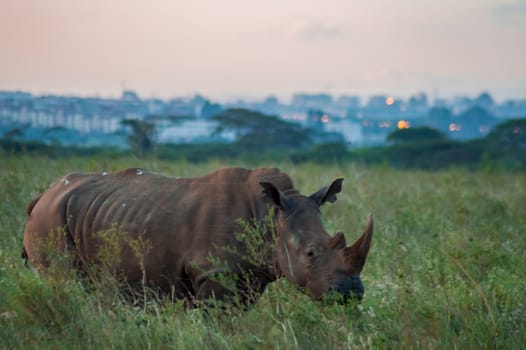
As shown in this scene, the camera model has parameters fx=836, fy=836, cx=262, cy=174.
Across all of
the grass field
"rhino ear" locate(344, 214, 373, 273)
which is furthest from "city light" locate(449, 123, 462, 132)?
"rhino ear" locate(344, 214, 373, 273)

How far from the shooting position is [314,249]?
18.3 feet

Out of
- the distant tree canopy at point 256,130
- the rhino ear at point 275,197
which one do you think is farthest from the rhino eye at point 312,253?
the distant tree canopy at point 256,130

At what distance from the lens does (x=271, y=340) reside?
4895 millimetres

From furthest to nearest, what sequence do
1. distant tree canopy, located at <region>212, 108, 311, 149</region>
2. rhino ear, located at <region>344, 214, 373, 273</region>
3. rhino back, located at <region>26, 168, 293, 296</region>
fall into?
1. distant tree canopy, located at <region>212, 108, 311, 149</region>
2. rhino back, located at <region>26, 168, 293, 296</region>
3. rhino ear, located at <region>344, 214, 373, 273</region>

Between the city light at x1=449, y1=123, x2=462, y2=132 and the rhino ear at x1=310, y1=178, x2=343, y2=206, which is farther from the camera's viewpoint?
the city light at x1=449, y1=123, x2=462, y2=132

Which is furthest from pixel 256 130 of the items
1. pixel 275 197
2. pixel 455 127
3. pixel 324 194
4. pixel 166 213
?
pixel 275 197

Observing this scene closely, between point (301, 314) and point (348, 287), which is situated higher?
point (348, 287)

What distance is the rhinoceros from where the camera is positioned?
5602mm

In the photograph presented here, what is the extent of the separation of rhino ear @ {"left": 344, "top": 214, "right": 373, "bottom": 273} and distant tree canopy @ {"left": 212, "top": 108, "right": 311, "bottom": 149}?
1164 inches

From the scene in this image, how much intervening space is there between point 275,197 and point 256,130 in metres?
30.5

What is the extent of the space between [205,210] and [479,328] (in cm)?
210

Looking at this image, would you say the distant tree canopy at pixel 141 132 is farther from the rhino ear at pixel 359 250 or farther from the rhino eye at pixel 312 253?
the rhino ear at pixel 359 250

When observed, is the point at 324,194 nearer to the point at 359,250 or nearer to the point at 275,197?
the point at 275,197

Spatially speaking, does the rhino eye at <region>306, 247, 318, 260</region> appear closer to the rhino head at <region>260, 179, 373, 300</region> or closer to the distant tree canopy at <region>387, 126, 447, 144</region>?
the rhino head at <region>260, 179, 373, 300</region>
